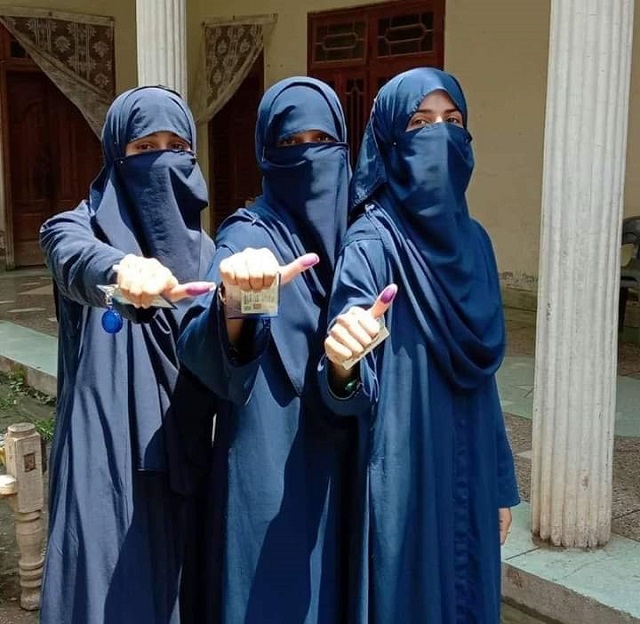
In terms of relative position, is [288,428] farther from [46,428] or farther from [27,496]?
[46,428]

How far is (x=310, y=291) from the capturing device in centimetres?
165

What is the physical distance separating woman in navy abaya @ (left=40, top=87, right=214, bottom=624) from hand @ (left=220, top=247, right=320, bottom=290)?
402 mm

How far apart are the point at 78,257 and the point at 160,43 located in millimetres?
2690

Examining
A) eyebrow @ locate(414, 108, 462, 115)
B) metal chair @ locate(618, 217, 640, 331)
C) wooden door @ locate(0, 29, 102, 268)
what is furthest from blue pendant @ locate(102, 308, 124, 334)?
wooden door @ locate(0, 29, 102, 268)

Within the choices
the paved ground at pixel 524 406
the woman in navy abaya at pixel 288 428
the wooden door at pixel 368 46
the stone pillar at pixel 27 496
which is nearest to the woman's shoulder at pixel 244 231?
the woman in navy abaya at pixel 288 428

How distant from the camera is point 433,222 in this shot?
1661 mm

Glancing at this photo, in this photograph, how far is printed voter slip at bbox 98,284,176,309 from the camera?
144 cm

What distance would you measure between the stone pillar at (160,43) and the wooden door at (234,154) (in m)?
4.84

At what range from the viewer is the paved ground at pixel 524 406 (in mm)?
3162

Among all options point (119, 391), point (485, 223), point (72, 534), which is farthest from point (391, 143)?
point (485, 223)

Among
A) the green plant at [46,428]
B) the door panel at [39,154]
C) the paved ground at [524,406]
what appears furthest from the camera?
the door panel at [39,154]

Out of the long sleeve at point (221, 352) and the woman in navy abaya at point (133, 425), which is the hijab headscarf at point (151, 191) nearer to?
the woman in navy abaya at point (133, 425)

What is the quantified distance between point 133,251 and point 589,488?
5.89 ft

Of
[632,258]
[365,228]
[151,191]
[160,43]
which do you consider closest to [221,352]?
[365,228]
